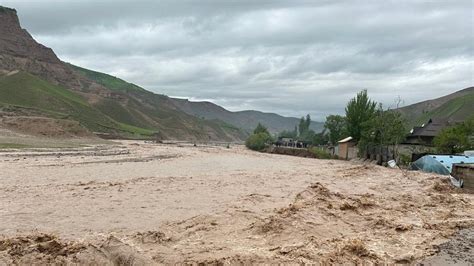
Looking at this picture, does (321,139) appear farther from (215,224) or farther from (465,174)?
(215,224)

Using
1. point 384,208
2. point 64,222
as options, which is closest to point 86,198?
point 64,222

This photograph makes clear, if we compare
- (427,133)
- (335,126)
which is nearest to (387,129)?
(427,133)

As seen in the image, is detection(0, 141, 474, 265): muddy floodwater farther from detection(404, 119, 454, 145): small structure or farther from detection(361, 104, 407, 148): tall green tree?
detection(404, 119, 454, 145): small structure

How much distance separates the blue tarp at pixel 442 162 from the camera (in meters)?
31.9

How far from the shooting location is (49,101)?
11306 centimetres

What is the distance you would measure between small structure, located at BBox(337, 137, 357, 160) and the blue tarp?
28.2 m

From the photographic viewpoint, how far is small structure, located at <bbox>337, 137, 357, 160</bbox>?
6481 cm

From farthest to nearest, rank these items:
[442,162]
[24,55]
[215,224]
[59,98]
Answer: [24,55], [59,98], [442,162], [215,224]

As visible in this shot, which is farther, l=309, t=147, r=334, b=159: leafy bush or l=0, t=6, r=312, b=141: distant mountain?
l=0, t=6, r=312, b=141: distant mountain

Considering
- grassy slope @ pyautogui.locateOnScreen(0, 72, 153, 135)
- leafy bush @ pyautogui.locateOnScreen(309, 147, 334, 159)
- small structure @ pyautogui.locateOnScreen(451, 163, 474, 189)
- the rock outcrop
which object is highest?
the rock outcrop

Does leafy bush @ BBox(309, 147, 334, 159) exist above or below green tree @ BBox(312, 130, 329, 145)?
below

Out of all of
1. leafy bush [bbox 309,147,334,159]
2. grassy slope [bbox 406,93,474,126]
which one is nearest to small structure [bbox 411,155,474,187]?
leafy bush [bbox 309,147,334,159]

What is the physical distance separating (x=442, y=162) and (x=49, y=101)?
102 meters

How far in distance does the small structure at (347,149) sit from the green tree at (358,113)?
2.17m
